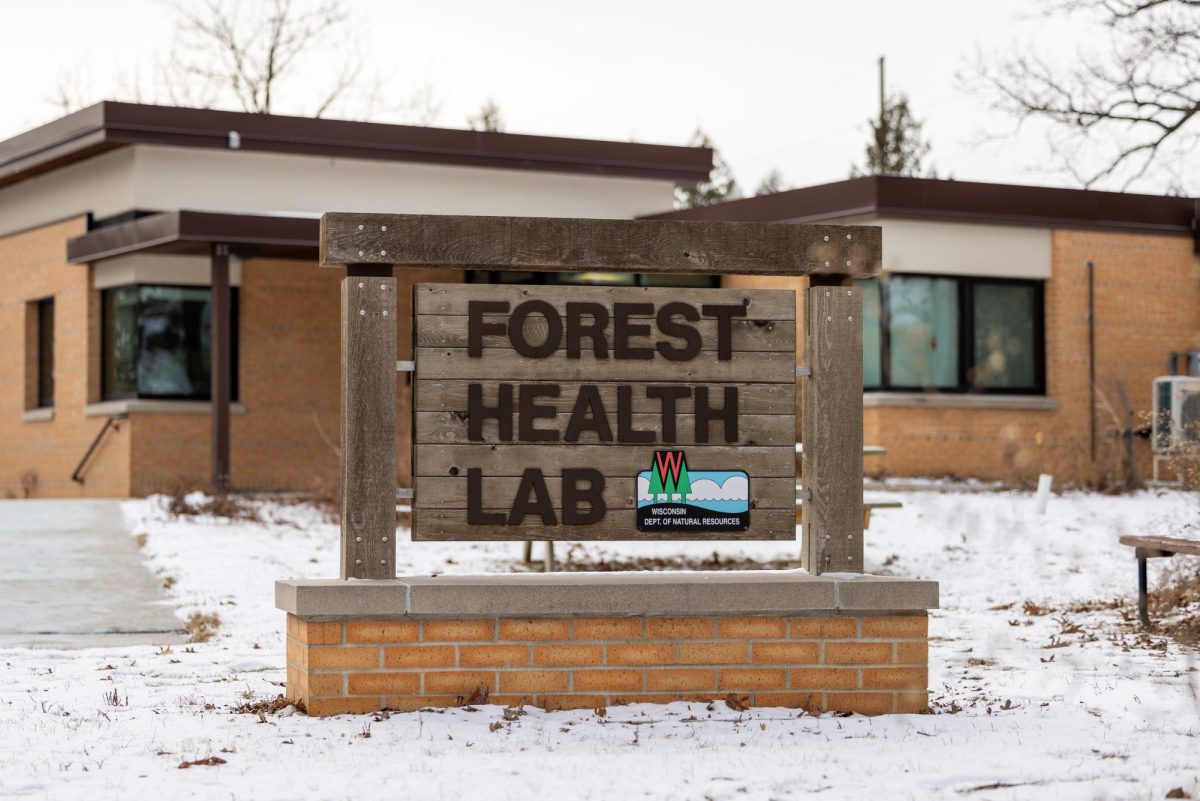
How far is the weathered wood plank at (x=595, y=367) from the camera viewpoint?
7277mm

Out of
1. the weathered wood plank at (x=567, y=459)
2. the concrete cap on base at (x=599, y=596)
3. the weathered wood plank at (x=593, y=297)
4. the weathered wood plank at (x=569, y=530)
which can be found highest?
the weathered wood plank at (x=593, y=297)

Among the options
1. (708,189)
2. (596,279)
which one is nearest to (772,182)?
(708,189)

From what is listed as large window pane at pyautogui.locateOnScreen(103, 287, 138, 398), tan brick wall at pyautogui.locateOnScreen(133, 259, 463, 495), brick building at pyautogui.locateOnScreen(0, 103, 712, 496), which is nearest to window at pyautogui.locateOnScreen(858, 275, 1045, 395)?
brick building at pyautogui.locateOnScreen(0, 103, 712, 496)

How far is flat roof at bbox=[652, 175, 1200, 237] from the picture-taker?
21.1 meters

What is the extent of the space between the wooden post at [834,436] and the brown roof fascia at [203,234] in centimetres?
1284

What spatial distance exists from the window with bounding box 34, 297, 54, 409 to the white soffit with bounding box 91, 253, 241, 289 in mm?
2047

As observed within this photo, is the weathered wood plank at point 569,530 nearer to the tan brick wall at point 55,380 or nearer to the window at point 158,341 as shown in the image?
the tan brick wall at point 55,380

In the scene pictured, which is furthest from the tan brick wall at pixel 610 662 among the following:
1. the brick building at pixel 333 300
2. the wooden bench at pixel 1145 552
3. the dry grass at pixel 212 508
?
the brick building at pixel 333 300

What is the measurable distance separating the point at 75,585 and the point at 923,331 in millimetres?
12569

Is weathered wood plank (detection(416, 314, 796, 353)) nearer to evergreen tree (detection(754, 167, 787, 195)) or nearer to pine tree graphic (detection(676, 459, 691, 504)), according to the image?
pine tree graphic (detection(676, 459, 691, 504))

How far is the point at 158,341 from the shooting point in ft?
70.4

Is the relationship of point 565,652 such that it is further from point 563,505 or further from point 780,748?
point 780,748

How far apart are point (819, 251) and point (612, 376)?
44.1 inches

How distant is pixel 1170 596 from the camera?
1062 centimetres
